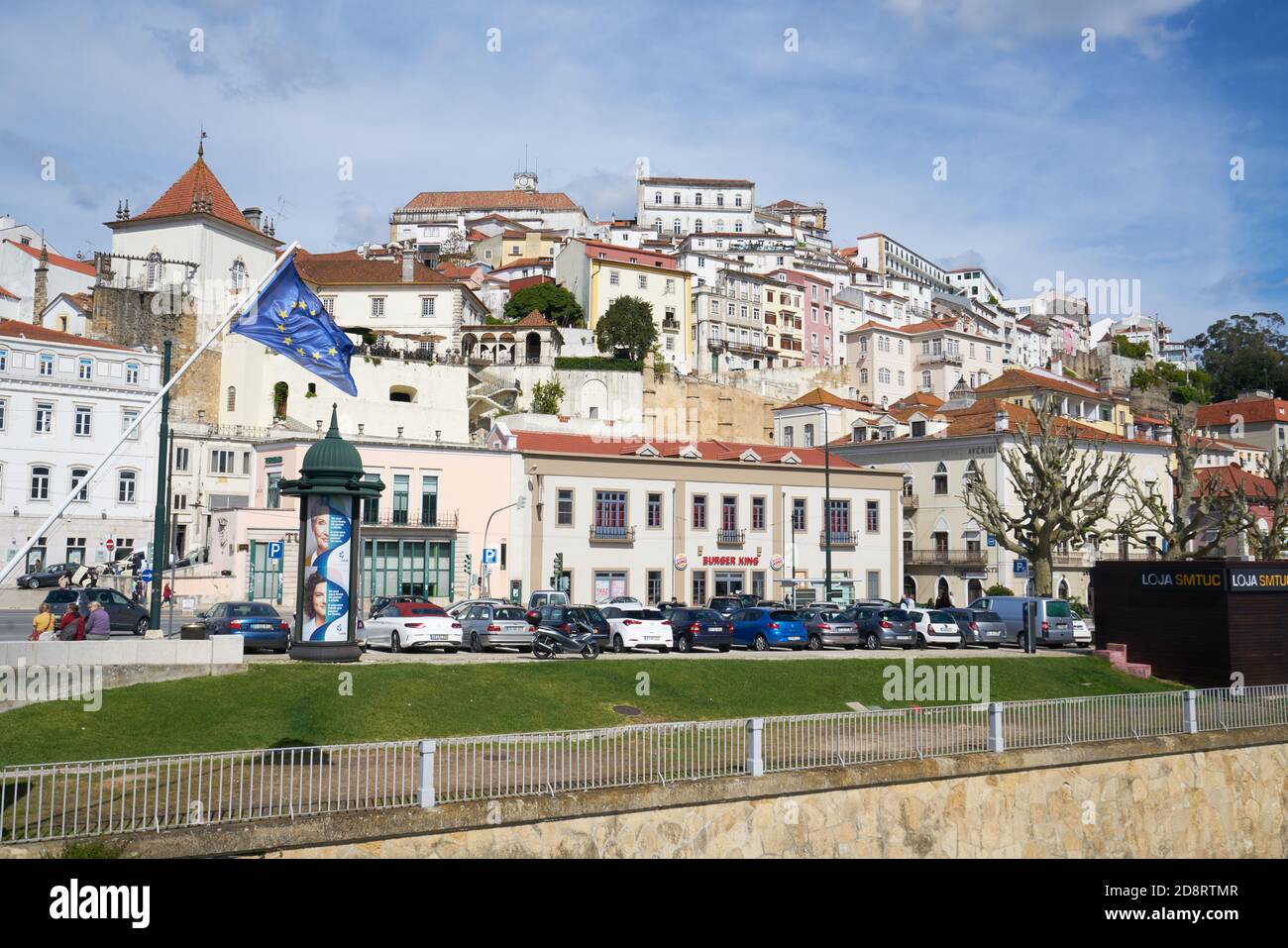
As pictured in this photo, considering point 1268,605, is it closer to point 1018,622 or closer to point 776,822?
point 1018,622

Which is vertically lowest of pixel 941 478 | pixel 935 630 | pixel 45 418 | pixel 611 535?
pixel 935 630

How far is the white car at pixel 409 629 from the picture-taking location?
31438 millimetres

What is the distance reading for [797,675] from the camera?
29.6 m

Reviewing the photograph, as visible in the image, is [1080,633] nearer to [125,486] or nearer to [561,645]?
[561,645]

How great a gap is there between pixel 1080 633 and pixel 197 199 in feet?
209

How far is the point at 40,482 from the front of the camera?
60156 mm

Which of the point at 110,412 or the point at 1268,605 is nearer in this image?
the point at 1268,605

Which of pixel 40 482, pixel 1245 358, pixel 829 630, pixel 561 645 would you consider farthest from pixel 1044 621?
pixel 1245 358

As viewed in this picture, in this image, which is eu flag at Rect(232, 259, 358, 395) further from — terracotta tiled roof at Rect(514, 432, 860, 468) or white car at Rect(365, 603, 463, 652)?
terracotta tiled roof at Rect(514, 432, 860, 468)

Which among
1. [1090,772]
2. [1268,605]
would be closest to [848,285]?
[1268,605]

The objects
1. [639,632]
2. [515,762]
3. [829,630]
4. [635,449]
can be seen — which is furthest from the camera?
[635,449]

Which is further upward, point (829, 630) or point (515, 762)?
point (829, 630)

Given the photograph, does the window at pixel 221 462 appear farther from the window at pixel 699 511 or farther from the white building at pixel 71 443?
the window at pixel 699 511
